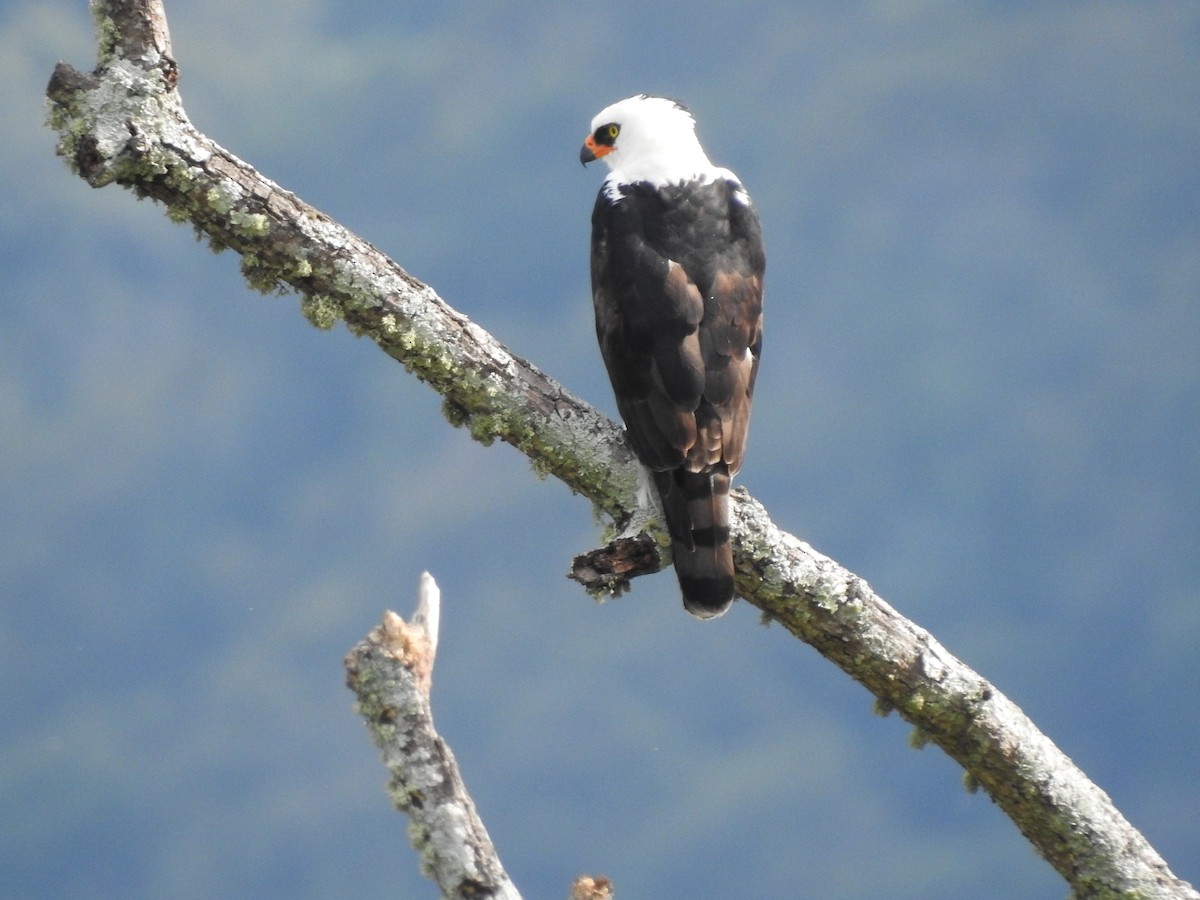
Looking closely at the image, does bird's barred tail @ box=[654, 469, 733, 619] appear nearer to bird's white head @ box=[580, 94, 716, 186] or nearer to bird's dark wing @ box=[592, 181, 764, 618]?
bird's dark wing @ box=[592, 181, 764, 618]

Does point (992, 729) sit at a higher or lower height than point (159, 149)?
lower

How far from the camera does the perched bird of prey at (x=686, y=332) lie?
16.0 feet

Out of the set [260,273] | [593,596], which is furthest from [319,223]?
[593,596]

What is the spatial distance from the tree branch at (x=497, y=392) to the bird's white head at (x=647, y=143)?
1.24m

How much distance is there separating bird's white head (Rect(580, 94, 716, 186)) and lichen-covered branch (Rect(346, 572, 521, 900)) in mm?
2541

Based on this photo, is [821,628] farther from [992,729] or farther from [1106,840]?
[1106,840]

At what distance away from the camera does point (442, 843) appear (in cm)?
373

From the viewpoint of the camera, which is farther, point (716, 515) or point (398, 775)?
point (716, 515)

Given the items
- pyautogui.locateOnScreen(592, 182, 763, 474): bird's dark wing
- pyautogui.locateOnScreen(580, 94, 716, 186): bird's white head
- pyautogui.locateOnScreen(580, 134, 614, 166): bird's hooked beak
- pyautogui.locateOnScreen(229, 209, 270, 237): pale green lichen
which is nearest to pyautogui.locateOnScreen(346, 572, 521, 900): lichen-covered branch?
pyautogui.locateOnScreen(592, 182, 763, 474): bird's dark wing

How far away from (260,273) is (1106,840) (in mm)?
3480

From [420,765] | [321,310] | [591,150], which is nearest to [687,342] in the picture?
[321,310]

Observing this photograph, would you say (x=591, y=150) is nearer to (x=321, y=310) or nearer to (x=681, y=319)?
(x=681, y=319)

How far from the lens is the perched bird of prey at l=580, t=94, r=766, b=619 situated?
489cm

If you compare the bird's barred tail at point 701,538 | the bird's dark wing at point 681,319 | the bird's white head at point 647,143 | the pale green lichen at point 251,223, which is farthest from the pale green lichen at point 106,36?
the bird's barred tail at point 701,538
